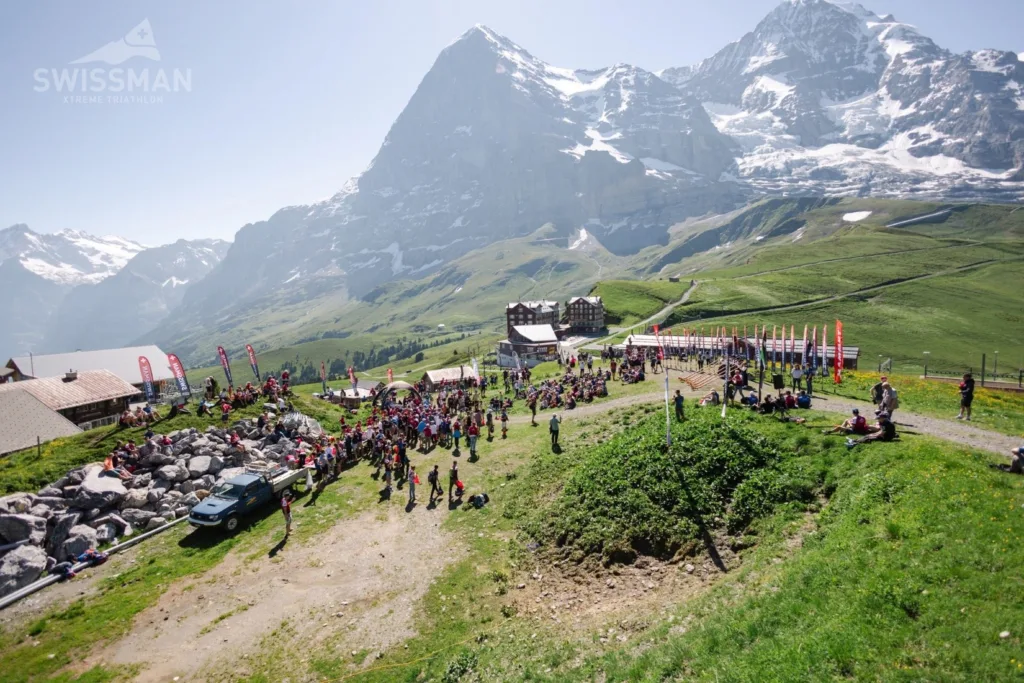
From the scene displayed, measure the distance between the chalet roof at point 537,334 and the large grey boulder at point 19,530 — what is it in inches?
3763

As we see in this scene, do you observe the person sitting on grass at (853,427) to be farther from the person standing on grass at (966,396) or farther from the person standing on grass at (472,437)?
the person standing on grass at (472,437)

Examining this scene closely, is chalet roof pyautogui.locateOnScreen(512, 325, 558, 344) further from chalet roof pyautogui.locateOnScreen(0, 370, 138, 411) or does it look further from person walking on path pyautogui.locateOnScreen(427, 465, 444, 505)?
person walking on path pyautogui.locateOnScreen(427, 465, 444, 505)

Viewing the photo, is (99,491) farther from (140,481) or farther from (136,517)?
(136,517)

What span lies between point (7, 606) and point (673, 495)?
31723 mm

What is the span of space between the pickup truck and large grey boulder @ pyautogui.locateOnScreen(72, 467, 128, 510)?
626cm

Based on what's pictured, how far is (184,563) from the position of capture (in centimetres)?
2608

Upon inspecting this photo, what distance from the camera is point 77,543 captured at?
27016 mm

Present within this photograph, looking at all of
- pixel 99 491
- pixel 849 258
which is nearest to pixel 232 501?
pixel 99 491

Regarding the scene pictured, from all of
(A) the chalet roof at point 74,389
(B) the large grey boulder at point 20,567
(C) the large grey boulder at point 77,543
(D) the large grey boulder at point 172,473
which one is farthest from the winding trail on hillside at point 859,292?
(B) the large grey boulder at point 20,567

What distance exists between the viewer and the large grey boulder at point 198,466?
115ft

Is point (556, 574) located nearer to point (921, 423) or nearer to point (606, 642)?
point (606, 642)

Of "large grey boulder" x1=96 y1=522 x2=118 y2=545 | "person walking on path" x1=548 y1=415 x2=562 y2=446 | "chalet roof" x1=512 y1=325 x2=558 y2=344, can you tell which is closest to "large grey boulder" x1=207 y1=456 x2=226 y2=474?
"large grey boulder" x1=96 y1=522 x2=118 y2=545

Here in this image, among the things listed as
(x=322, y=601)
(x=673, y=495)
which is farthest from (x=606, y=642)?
(x=322, y=601)

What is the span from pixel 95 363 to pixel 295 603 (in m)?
93.7
